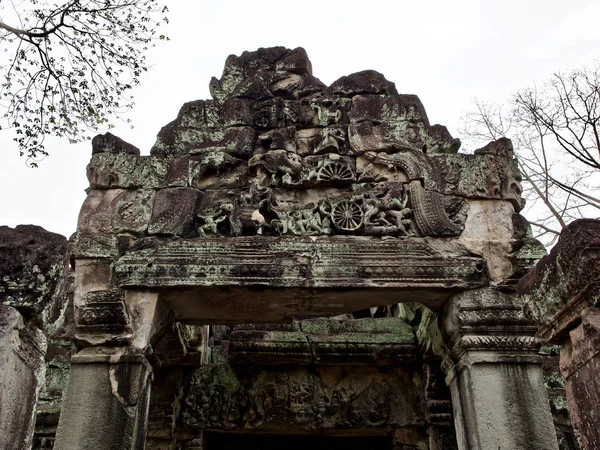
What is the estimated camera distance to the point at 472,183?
5.39 m

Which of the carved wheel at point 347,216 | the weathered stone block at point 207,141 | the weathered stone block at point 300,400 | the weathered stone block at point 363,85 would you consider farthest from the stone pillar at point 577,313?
the weathered stone block at point 300,400

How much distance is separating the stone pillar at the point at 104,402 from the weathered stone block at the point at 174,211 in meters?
1.11

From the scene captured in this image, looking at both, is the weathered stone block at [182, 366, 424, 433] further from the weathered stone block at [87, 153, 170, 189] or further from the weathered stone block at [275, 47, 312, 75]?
the weathered stone block at [275, 47, 312, 75]

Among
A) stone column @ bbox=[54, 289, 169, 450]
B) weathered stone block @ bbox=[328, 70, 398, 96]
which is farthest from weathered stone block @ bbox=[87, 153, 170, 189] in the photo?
weathered stone block @ bbox=[328, 70, 398, 96]

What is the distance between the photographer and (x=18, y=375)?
3096 millimetres

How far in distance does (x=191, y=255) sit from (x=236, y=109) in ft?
5.67

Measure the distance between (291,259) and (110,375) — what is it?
168 cm

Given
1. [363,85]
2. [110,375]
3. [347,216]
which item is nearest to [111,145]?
[110,375]

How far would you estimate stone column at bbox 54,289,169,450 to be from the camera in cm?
428

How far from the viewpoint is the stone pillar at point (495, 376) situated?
4.32 meters

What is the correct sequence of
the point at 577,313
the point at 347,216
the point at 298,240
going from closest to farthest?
the point at 577,313 → the point at 298,240 → the point at 347,216

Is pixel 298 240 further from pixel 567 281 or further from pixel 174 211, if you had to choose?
pixel 567 281

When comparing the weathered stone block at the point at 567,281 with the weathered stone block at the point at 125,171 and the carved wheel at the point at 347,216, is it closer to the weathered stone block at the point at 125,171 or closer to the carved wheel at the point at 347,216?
the carved wheel at the point at 347,216

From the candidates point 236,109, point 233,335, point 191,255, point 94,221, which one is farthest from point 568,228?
point 233,335
